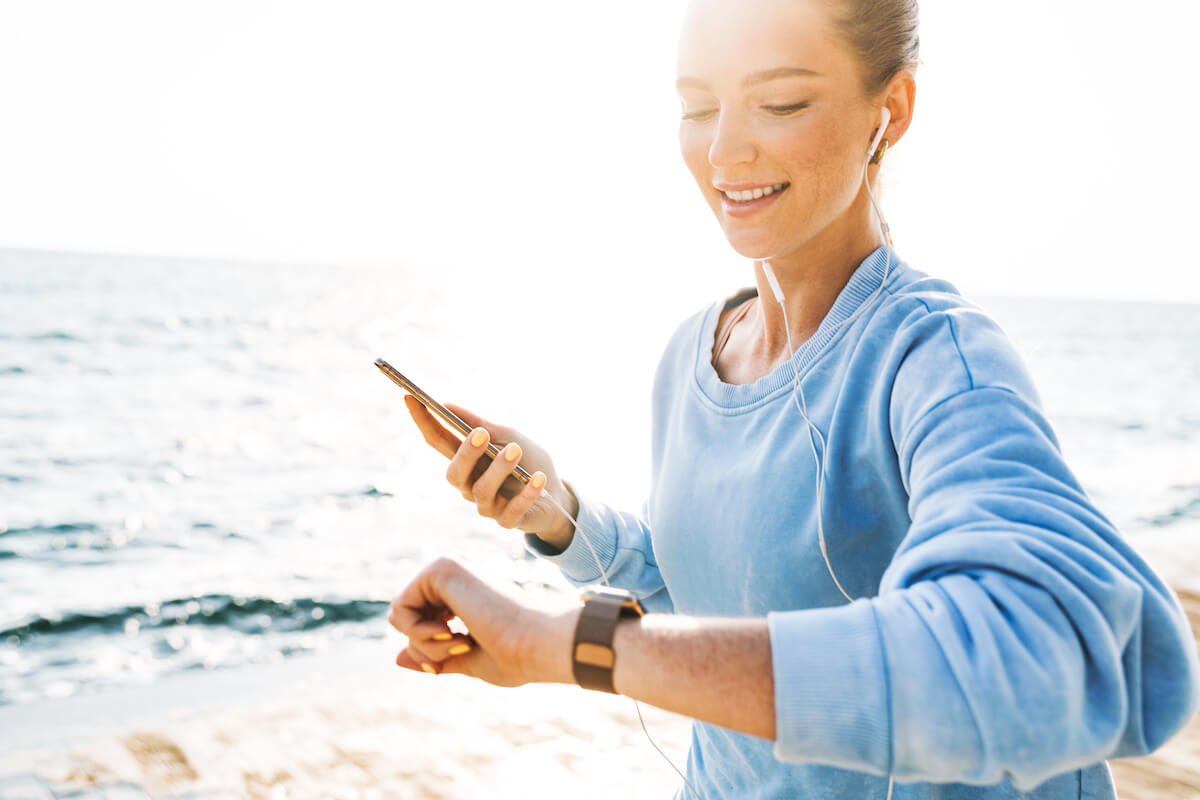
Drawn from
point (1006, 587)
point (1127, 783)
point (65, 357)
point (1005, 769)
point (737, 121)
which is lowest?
point (65, 357)

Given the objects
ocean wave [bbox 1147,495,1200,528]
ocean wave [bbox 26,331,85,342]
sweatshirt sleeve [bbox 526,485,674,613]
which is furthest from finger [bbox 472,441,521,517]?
ocean wave [bbox 26,331,85,342]

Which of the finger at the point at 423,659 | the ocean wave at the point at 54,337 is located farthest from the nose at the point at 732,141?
the ocean wave at the point at 54,337

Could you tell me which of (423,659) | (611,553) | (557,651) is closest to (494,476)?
(611,553)

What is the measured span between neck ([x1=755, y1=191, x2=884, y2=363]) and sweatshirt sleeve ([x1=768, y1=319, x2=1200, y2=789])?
0.62 metres

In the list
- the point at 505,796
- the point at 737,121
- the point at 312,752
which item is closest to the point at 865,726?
the point at 737,121

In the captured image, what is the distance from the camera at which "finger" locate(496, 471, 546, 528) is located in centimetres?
143

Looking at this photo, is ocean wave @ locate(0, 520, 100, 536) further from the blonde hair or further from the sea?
the blonde hair

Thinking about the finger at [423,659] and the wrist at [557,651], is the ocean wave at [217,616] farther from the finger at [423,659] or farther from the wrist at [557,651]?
the wrist at [557,651]

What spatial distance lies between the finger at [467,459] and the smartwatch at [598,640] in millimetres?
578

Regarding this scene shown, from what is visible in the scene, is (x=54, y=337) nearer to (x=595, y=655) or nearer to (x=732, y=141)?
(x=732, y=141)

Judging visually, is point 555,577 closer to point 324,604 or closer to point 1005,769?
point 324,604

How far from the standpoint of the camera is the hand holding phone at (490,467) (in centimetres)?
142

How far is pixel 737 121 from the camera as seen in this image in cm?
126

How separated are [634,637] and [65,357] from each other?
102ft
